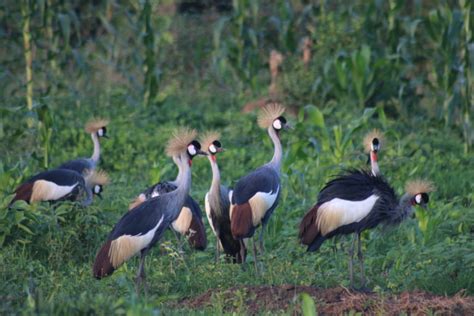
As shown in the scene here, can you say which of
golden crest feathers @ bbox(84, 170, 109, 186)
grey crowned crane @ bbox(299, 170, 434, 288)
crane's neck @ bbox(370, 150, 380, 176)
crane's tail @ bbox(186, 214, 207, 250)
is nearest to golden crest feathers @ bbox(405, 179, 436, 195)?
grey crowned crane @ bbox(299, 170, 434, 288)

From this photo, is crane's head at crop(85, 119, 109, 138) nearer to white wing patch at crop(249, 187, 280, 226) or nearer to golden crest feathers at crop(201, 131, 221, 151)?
golden crest feathers at crop(201, 131, 221, 151)

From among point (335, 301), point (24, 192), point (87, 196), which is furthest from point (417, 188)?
point (24, 192)

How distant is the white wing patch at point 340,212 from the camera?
300 inches

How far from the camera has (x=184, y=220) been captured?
8.41 meters

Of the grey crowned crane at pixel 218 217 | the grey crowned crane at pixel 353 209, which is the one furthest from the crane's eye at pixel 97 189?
the grey crowned crane at pixel 353 209

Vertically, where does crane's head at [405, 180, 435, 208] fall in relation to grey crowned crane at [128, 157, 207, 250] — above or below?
above

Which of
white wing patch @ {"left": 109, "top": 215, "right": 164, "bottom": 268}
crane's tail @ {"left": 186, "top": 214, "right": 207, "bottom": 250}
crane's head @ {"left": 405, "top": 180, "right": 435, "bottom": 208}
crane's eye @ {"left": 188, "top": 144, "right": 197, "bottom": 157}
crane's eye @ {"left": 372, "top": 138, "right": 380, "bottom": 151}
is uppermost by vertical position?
crane's eye @ {"left": 188, "top": 144, "right": 197, "bottom": 157}

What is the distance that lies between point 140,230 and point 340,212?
4.85 ft

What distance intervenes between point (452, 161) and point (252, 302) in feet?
16.8

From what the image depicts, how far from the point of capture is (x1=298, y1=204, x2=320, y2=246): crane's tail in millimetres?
7684

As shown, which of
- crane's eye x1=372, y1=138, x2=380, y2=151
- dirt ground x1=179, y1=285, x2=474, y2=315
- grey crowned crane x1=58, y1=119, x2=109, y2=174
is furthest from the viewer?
grey crowned crane x1=58, y1=119, x2=109, y2=174

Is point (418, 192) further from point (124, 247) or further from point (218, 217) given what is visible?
point (124, 247)

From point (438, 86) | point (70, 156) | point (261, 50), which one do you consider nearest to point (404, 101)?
point (438, 86)

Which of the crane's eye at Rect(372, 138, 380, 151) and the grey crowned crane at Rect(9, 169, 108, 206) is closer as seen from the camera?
the crane's eye at Rect(372, 138, 380, 151)
